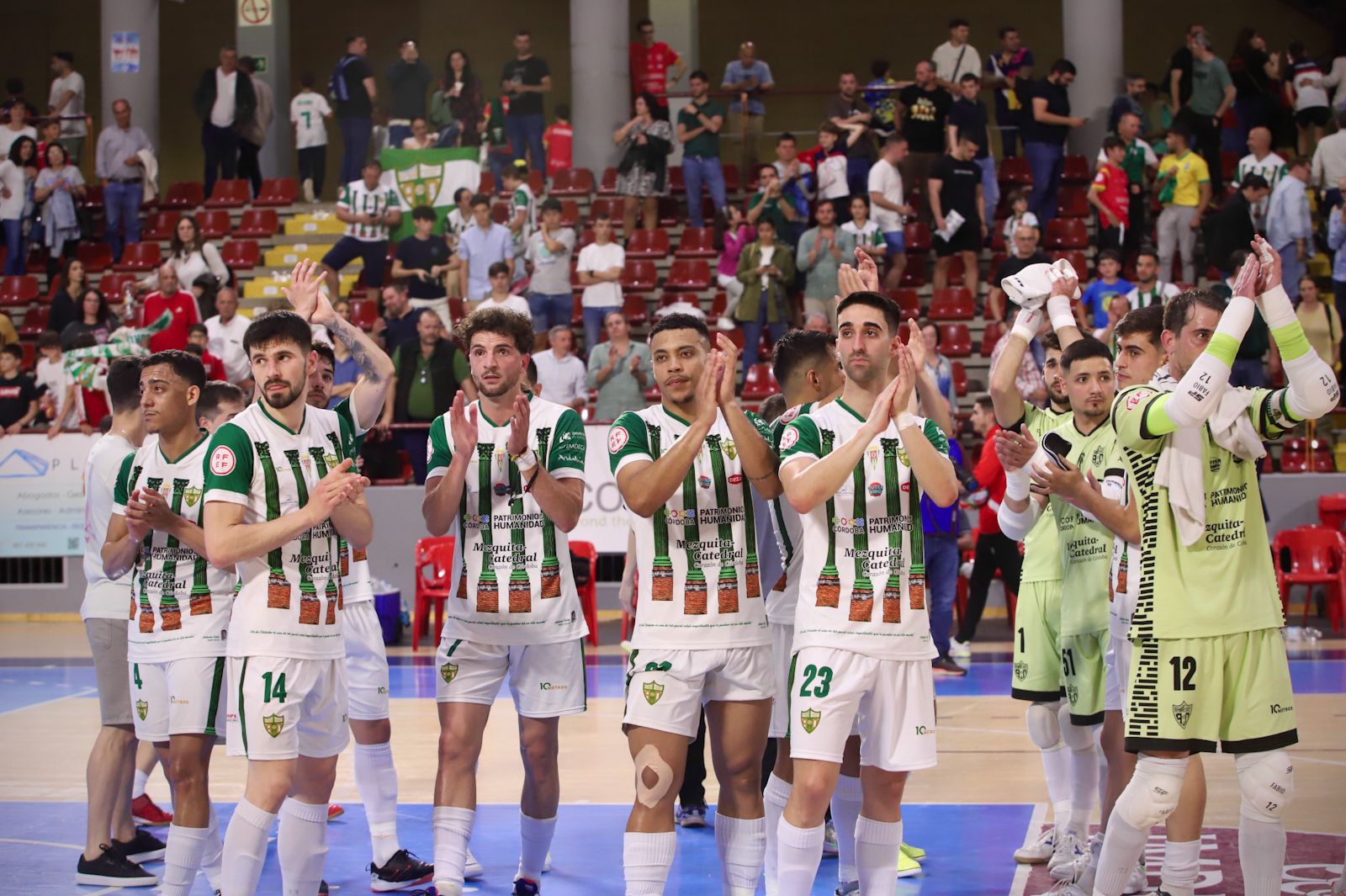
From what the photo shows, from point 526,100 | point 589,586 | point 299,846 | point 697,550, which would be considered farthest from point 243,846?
point 526,100

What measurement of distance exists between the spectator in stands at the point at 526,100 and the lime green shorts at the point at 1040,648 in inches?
553

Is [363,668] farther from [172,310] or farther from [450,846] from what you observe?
[172,310]

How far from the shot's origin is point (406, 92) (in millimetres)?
20969

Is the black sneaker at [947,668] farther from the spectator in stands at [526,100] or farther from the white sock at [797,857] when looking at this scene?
the spectator in stands at [526,100]

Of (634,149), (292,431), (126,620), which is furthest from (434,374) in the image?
(292,431)

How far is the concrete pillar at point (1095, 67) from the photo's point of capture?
19.7 metres

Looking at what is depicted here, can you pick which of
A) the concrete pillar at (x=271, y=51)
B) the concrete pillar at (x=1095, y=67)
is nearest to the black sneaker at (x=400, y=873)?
the concrete pillar at (x=1095, y=67)

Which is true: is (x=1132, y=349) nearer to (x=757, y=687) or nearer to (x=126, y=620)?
(x=757, y=687)

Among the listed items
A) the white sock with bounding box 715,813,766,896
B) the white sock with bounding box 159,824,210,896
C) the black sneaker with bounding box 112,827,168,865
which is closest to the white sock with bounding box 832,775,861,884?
the white sock with bounding box 715,813,766,896

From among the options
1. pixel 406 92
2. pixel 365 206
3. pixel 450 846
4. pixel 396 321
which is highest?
pixel 406 92

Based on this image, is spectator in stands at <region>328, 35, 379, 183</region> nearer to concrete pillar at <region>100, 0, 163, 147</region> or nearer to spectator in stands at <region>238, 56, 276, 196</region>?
spectator in stands at <region>238, 56, 276, 196</region>

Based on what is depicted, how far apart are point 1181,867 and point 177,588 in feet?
13.3

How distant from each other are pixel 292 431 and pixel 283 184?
1777cm

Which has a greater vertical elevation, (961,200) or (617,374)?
(961,200)
